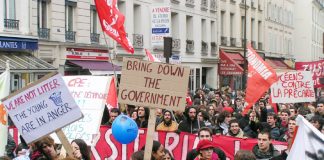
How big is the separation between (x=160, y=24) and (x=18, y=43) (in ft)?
16.4

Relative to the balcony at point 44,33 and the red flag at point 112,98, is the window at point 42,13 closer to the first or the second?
the balcony at point 44,33

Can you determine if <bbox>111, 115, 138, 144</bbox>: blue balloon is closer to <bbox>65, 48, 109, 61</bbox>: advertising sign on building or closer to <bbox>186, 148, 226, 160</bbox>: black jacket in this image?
<bbox>186, 148, 226, 160</bbox>: black jacket

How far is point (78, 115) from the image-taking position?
7.17 m

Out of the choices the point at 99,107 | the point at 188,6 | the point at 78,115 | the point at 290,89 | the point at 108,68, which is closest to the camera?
the point at 78,115

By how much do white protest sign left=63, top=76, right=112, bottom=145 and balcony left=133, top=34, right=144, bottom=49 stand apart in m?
17.6

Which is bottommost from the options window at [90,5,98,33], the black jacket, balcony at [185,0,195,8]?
the black jacket

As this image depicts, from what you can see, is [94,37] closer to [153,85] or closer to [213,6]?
[213,6]

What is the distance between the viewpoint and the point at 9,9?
20359mm

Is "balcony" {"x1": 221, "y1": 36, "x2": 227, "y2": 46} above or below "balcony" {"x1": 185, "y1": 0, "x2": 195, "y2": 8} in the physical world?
below

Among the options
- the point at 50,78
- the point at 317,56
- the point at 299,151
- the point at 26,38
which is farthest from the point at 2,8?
the point at 317,56

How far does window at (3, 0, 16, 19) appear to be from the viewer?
66.1ft

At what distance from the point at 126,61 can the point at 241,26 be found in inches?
1483

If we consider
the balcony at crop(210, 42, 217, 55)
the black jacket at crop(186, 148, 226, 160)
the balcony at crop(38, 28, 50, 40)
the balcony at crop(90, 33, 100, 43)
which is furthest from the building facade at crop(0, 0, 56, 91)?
the balcony at crop(210, 42, 217, 55)

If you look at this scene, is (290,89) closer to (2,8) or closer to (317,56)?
(2,8)
